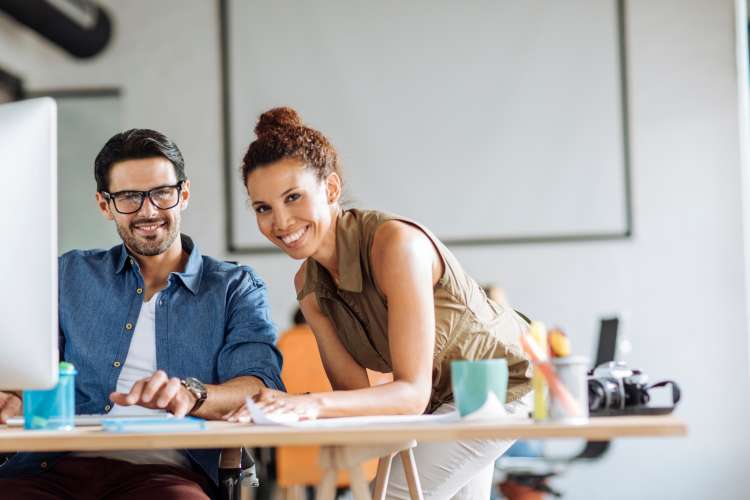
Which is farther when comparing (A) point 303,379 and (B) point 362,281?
(A) point 303,379

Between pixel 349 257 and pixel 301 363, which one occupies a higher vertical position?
pixel 349 257

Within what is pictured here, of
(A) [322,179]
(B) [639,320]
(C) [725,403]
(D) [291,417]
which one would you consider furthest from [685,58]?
(D) [291,417]

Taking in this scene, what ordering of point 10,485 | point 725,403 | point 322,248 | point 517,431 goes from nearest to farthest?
1. point 517,431
2. point 10,485
3. point 322,248
4. point 725,403

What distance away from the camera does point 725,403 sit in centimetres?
497

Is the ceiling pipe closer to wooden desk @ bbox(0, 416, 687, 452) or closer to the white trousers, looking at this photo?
the white trousers

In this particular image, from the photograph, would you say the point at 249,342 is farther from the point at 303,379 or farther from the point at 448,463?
the point at 303,379

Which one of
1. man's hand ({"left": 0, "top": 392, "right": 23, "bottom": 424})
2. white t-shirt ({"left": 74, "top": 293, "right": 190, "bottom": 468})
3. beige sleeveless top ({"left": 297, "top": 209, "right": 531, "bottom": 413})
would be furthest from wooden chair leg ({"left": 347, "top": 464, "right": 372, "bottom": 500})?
man's hand ({"left": 0, "top": 392, "right": 23, "bottom": 424})

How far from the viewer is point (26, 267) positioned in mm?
1486

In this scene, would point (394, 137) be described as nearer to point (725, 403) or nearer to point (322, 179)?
point (725, 403)

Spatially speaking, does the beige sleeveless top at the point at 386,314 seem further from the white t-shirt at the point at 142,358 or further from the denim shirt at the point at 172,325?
the white t-shirt at the point at 142,358

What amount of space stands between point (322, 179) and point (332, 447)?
73 centimetres

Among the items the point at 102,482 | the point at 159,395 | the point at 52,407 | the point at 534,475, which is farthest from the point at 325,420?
the point at 534,475

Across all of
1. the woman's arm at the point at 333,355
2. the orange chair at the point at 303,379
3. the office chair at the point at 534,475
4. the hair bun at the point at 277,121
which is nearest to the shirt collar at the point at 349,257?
the woman's arm at the point at 333,355

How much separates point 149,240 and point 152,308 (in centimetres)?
14
